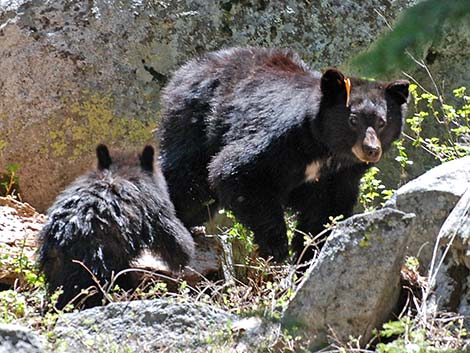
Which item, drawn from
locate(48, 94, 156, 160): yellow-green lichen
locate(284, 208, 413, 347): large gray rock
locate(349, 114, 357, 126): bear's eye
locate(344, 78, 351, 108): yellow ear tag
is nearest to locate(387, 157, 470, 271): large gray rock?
locate(284, 208, 413, 347): large gray rock

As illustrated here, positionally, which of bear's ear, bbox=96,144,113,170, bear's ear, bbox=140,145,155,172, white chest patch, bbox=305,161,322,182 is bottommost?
white chest patch, bbox=305,161,322,182

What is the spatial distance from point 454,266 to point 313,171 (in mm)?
2447

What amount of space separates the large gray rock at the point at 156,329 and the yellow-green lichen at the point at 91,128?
362cm

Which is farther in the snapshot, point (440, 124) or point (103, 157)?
Result: point (440, 124)

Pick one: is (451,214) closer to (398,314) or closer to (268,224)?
(398,314)

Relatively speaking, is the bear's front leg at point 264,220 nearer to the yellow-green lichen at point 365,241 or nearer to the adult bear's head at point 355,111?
the adult bear's head at point 355,111

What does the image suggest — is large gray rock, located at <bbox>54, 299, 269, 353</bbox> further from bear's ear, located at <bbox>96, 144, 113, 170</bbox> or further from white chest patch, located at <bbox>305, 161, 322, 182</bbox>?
white chest patch, located at <bbox>305, 161, 322, 182</bbox>

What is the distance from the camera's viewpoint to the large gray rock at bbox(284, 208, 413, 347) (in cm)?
566

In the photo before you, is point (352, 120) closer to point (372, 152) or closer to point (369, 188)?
point (372, 152)

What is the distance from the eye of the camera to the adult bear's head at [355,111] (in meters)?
7.92

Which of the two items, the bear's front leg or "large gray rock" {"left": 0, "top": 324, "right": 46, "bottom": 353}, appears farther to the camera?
the bear's front leg

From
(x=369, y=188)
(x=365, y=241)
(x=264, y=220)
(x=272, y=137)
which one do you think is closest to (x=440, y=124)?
(x=369, y=188)

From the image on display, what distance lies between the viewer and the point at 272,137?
8.08 meters

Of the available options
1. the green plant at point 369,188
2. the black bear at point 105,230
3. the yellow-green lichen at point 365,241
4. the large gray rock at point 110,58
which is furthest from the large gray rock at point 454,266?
the large gray rock at point 110,58
